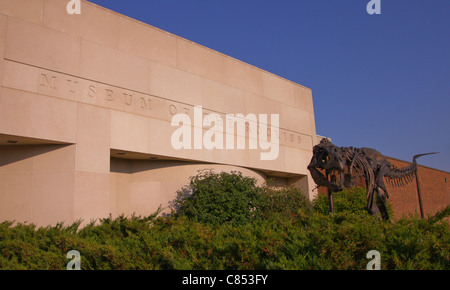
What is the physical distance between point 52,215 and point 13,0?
277 inches

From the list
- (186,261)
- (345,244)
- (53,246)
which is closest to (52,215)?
(53,246)

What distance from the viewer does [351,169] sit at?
10453 millimetres

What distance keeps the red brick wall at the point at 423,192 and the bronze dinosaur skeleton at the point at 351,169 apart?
39.0 feet

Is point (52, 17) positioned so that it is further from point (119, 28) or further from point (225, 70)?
point (225, 70)

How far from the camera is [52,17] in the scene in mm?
13484

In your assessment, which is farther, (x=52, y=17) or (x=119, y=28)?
(x=119, y=28)

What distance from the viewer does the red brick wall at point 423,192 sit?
2464 cm

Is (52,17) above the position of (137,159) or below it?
above

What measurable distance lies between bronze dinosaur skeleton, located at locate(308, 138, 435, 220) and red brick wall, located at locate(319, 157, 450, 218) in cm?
1188
